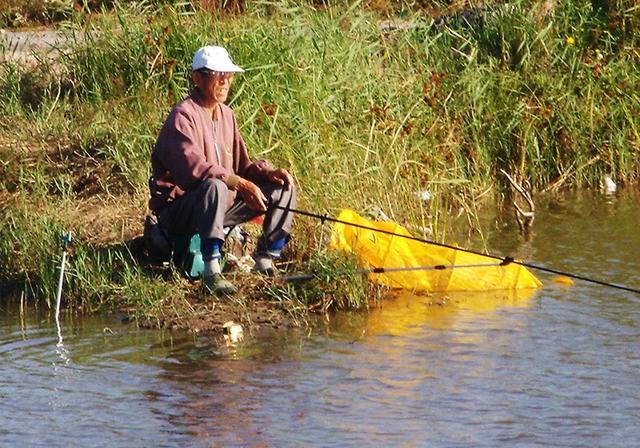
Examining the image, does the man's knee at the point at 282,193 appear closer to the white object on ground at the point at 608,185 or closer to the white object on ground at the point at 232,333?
the white object on ground at the point at 232,333

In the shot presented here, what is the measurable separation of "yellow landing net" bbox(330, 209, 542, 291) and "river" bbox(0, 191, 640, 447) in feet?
0.36

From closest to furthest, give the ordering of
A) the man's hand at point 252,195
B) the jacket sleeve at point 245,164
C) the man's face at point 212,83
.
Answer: the man's hand at point 252,195
the man's face at point 212,83
the jacket sleeve at point 245,164

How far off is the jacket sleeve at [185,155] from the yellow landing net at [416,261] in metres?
0.82

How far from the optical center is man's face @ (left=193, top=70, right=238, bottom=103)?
7.84 meters

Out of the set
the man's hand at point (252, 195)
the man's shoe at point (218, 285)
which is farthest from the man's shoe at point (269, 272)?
the man's hand at point (252, 195)

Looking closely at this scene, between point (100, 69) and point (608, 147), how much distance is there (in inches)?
150

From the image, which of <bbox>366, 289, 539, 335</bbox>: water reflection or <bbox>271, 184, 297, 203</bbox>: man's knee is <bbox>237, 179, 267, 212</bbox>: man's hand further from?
<bbox>366, 289, 539, 335</bbox>: water reflection

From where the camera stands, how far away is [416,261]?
8.27 meters

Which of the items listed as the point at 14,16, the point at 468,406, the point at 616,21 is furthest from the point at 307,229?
the point at 14,16

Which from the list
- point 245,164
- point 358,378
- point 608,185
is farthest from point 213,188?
point 608,185

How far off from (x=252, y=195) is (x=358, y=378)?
1.41m

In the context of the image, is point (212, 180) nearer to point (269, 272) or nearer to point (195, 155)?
point (195, 155)

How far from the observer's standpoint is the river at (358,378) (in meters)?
5.96

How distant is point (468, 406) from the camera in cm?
627
